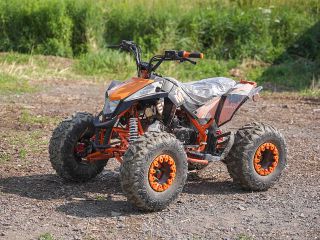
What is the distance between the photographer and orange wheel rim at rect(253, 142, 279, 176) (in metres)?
Answer: 6.92

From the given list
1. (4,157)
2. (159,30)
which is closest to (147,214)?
(4,157)

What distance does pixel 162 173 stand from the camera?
6.28 m

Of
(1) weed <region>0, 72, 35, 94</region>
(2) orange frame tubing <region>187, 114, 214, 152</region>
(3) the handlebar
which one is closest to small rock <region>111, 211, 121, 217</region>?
(2) orange frame tubing <region>187, 114, 214, 152</region>

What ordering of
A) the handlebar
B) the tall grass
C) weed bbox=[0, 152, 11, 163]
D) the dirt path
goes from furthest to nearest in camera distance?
the tall grass < weed bbox=[0, 152, 11, 163] < the handlebar < the dirt path

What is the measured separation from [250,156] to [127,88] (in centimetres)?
137

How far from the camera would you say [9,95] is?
12.0m

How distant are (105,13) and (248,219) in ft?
38.4

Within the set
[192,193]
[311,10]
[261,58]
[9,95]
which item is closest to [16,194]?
[192,193]

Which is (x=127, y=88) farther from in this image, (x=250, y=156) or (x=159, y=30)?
(x=159, y=30)

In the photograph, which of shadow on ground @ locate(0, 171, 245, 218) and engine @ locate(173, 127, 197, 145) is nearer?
shadow on ground @ locate(0, 171, 245, 218)

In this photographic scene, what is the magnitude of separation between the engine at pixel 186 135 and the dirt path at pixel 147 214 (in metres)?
0.50

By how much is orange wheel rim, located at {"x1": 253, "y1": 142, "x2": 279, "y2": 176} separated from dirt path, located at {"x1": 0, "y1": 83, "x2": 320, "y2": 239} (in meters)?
0.22

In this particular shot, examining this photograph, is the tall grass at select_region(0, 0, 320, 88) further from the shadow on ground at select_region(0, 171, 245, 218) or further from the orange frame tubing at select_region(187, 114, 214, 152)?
the orange frame tubing at select_region(187, 114, 214, 152)

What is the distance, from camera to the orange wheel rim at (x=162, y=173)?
6.12 meters
